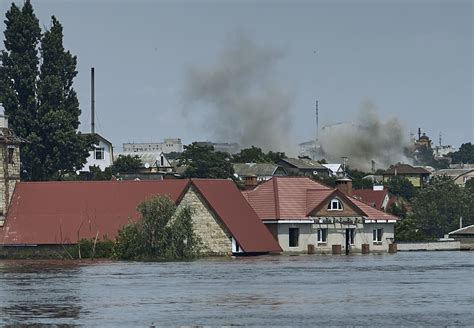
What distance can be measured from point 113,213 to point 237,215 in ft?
28.2

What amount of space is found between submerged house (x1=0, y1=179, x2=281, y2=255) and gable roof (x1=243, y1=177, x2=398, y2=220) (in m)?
3.32

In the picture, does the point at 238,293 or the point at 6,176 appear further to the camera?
the point at 6,176

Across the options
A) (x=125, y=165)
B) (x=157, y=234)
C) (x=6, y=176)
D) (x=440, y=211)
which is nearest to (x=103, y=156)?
(x=125, y=165)

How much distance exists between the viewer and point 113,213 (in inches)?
3871

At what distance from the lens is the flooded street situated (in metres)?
48.7

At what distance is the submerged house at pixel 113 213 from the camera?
96750mm

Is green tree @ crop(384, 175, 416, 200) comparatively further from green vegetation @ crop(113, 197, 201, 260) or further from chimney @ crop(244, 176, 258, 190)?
green vegetation @ crop(113, 197, 201, 260)

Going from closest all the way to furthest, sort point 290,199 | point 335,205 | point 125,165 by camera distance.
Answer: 1. point 290,199
2. point 335,205
3. point 125,165

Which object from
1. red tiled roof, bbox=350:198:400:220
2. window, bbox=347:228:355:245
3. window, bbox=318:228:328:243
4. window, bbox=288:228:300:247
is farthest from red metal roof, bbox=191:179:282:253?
red tiled roof, bbox=350:198:400:220

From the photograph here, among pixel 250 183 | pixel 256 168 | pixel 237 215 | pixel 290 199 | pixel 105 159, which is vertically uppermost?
pixel 105 159

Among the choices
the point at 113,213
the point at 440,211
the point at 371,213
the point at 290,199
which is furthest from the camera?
the point at 440,211

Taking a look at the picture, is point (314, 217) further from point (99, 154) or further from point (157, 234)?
point (99, 154)

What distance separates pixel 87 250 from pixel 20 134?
1129 inches

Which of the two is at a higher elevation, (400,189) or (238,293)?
(400,189)
